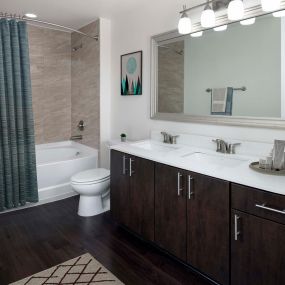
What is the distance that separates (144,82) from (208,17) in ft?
3.38

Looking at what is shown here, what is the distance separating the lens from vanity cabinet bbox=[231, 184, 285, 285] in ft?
4.42

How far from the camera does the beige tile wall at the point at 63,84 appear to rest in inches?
142

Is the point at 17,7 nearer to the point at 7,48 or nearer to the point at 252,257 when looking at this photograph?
the point at 7,48

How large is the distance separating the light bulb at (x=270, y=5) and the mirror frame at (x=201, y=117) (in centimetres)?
4

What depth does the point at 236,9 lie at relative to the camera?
1.92 metres

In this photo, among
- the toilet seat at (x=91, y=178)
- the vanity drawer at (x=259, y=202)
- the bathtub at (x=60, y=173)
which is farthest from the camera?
the bathtub at (x=60, y=173)

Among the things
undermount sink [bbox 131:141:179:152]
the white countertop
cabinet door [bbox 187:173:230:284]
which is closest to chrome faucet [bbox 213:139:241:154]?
the white countertop

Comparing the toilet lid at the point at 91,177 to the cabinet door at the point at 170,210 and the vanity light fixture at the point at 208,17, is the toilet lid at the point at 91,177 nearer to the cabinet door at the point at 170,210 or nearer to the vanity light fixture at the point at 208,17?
the cabinet door at the point at 170,210

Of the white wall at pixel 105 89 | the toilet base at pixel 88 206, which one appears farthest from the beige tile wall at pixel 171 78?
the toilet base at pixel 88 206

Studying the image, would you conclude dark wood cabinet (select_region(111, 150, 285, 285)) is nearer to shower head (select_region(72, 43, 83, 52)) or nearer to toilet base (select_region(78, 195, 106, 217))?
toilet base (select_region(78, 195, 106, 217))

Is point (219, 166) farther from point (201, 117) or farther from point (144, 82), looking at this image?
point (144, 82)

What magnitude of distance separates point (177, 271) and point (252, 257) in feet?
2.24

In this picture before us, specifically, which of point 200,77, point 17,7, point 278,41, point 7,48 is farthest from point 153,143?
point 17,7

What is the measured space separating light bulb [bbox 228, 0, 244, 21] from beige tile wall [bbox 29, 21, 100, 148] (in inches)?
76.3
